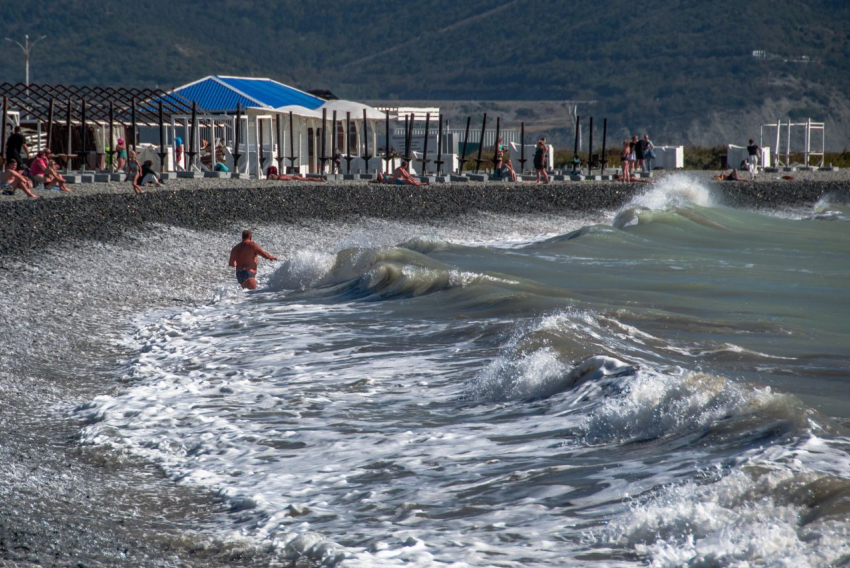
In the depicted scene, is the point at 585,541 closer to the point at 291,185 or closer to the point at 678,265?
the point at 678,265

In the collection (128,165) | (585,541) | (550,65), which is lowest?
(585,541)

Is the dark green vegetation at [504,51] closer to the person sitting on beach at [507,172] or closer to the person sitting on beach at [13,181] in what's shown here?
the person sitting on beach at [507,172]

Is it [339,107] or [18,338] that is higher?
[339,107]

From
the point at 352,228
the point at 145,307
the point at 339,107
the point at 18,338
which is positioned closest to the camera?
the point at 18,338

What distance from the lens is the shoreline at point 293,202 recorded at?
15.5 metres

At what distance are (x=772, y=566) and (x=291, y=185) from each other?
19657 mm

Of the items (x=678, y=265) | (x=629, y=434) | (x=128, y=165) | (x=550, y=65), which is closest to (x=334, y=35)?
(x=550, y=65)

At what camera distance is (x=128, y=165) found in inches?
947

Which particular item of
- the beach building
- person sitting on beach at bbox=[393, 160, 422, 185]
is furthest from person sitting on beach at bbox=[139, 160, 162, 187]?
person sitting on beach at bbox=[393, 160, 422, 185]

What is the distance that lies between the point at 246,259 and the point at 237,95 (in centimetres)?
2084

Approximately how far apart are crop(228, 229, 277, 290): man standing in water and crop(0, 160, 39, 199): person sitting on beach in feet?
24.3

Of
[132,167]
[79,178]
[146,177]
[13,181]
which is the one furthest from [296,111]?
[13,181]

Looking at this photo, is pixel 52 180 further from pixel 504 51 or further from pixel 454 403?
pixel 504 51

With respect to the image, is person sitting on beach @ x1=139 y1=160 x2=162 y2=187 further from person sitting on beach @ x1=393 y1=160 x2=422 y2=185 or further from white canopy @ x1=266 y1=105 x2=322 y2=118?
white canopy @ x1=266 y1=105 x2=322 y2=118
